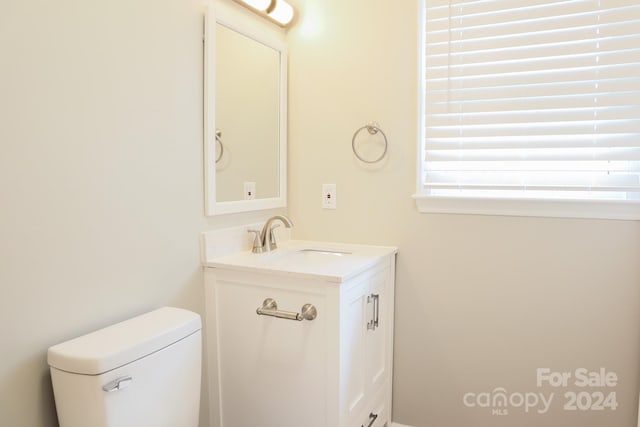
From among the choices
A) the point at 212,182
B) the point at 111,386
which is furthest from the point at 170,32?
the point at 111,386

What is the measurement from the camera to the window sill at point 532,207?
1722mm

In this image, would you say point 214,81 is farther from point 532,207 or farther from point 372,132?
point 532,207

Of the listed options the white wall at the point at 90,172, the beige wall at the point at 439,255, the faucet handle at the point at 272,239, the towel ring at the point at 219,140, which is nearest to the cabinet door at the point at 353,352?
the beige wall at the point at 439,255

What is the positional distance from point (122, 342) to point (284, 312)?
1.84 ft

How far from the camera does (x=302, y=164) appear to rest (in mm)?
2238

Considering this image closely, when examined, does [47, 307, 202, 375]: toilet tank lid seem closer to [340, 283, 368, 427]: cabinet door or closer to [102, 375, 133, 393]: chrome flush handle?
[102, 375, 133, 393]: chrome flush handle

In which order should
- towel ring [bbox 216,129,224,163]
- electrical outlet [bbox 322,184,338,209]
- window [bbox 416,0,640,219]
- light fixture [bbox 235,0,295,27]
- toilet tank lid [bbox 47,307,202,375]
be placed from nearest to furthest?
toilet tank lid [bbox 47,307,202,375] → window [bbox 416,0,640,219] → towel ring [bbox 216,129,224,163] → light fixture [bbox 235,0,295,27] → electrical outlet [bbox 322,184,338,209]

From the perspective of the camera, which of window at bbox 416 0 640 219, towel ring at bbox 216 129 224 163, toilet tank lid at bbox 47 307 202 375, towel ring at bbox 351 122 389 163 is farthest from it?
towel ring at bbox 351 122 389 163

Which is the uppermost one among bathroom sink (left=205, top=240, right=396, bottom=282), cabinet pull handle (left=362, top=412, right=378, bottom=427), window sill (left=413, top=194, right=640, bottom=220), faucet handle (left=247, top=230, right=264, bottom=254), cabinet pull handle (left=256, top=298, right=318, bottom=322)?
window sill (left=413, top=194, right=640, bottom=220)

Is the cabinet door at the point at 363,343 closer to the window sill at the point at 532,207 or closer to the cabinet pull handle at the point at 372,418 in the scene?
the cabinet pull handle at the point at 372,418

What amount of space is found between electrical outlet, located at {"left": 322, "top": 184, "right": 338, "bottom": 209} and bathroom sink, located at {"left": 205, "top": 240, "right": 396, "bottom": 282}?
7.3 inches

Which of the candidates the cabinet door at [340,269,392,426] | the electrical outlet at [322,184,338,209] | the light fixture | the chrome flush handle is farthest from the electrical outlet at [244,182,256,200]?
the chrome flush handle

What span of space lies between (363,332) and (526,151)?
0.99 m

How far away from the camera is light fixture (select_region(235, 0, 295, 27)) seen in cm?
194
